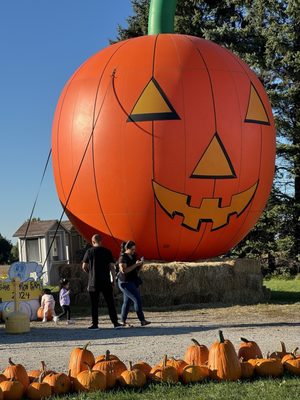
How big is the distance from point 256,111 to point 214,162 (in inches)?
54.9

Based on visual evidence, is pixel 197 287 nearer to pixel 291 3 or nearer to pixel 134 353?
pixel 134 353

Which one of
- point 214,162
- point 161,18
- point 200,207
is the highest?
point 161,18

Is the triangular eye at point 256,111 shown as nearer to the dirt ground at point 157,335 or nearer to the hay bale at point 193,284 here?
the hay bale at point 193,284

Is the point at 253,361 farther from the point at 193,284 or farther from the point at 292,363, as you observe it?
the point at 193,284

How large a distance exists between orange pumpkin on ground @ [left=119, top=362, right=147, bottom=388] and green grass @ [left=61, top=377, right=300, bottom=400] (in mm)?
62

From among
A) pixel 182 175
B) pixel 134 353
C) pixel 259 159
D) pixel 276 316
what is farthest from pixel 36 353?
pixel 259 159

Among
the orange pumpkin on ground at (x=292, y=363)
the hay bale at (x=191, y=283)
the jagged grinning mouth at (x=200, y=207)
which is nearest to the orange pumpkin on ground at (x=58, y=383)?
→ the orange pumpkin on ground at (x=292, y=363)

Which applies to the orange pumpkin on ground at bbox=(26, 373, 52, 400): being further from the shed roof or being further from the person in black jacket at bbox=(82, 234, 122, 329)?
the shed roof

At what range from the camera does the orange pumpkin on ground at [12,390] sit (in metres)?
4.71

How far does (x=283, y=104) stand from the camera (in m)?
22.8

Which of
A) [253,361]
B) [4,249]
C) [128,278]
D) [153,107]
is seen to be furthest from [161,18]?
[4,249]

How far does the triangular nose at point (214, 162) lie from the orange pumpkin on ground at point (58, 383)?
6378 mm

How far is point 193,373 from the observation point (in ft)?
16.6

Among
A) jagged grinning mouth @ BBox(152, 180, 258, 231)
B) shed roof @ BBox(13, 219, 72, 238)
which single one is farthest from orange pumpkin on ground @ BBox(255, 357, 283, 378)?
shed roof @ BBox(13, 219, 72, 238)
